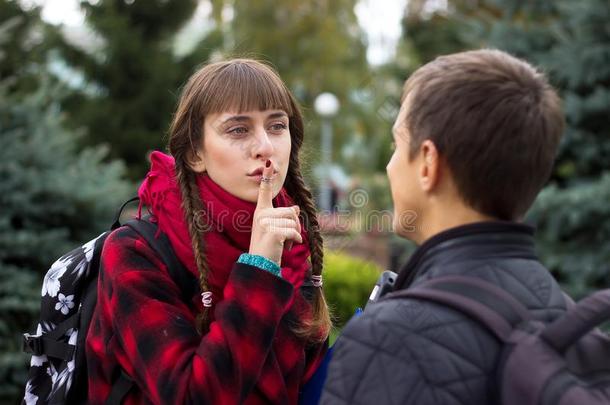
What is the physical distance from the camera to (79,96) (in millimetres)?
9094

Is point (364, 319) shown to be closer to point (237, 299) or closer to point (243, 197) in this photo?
point (237, 299)

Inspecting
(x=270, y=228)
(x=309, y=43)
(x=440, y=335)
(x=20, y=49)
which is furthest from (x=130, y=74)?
(x=309, y=43)

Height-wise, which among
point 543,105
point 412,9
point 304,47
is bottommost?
point 304,47

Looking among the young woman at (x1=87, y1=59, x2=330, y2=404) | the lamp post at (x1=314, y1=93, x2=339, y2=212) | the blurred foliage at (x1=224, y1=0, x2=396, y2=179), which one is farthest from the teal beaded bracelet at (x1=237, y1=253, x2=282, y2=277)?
the blurred foliage at (x1=224, y1=0, x2=396, y2=179)

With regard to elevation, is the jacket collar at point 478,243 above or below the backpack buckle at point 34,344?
above

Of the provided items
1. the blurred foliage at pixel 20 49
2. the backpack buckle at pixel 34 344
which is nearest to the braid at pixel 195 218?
the backpack buckle at pixel 34 344

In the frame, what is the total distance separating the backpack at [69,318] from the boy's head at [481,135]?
0.81 m

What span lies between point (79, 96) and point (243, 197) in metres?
7.55

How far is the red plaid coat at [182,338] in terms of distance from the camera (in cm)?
182

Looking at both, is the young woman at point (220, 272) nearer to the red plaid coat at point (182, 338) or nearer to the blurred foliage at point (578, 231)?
the red plaid coat at point (182, 338)

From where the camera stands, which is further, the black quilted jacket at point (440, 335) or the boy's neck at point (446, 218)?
the boy's neck at point (446, 218)

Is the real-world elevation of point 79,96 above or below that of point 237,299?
below

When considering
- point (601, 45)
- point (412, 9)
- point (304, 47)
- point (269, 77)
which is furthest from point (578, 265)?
point (304, 47)

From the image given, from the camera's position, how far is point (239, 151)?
2.11 meters
